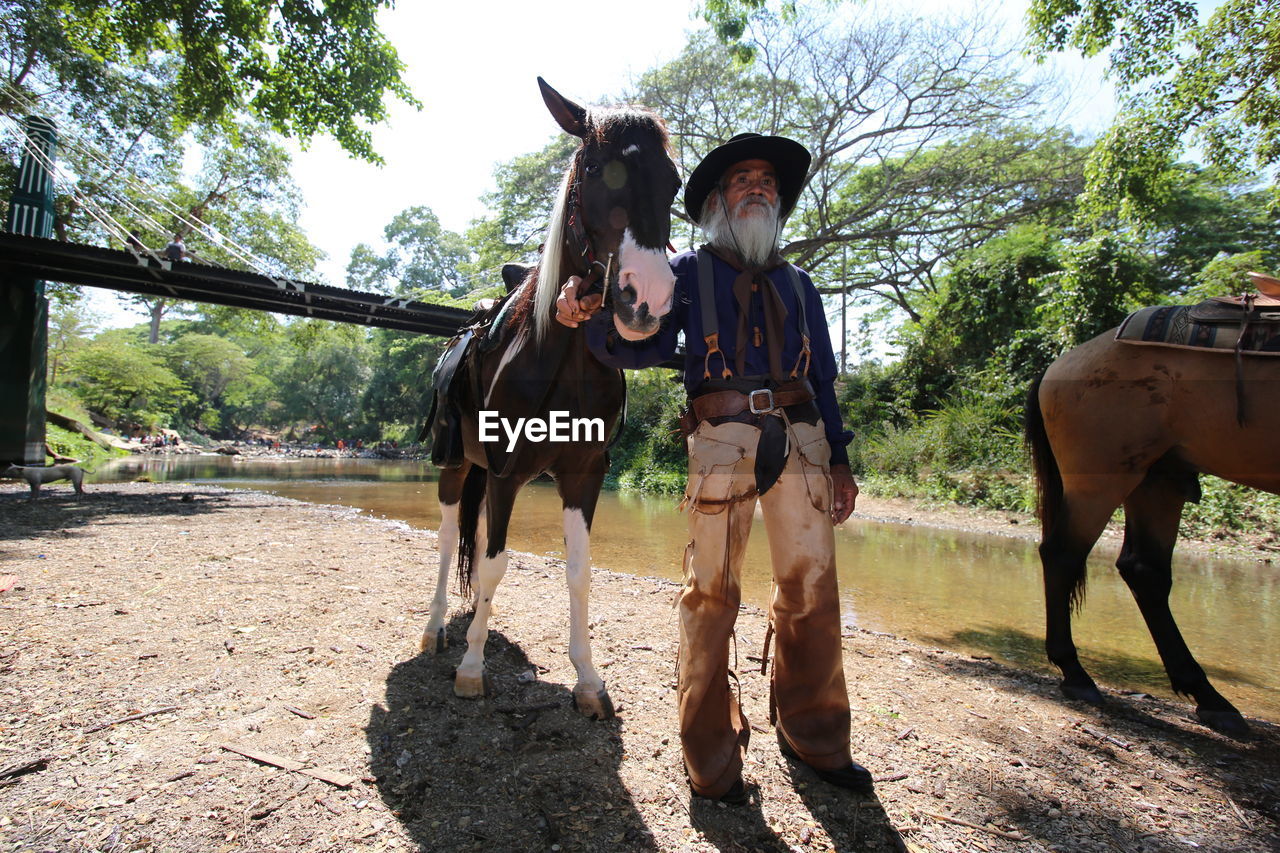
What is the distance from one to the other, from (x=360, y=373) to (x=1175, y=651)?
5084cm

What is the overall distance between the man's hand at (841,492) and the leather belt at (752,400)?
32cm

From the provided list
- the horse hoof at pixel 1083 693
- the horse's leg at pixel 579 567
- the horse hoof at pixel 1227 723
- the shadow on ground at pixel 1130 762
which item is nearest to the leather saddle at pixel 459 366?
the horse's leg at pixel 579 567

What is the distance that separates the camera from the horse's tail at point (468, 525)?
3287 mm

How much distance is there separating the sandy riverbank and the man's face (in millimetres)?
2036

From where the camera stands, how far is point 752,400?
6.44ft

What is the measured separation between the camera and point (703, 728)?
74.3 inches

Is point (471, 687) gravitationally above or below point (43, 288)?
below

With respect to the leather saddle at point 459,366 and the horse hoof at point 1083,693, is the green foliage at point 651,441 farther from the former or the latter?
the horse hoof at point 1083,693

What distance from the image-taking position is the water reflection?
370 centimetres

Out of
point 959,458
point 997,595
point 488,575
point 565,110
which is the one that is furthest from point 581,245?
point 959,458

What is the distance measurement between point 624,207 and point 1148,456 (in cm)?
283

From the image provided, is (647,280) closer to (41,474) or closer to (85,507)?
(85,507)

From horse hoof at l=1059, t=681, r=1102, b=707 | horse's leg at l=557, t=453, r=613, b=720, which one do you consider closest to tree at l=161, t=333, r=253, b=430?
horse's leg at l=557, t=453, r=613, b=720

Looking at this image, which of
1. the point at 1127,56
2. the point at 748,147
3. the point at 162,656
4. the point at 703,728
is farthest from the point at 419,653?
the point at 1127,56
